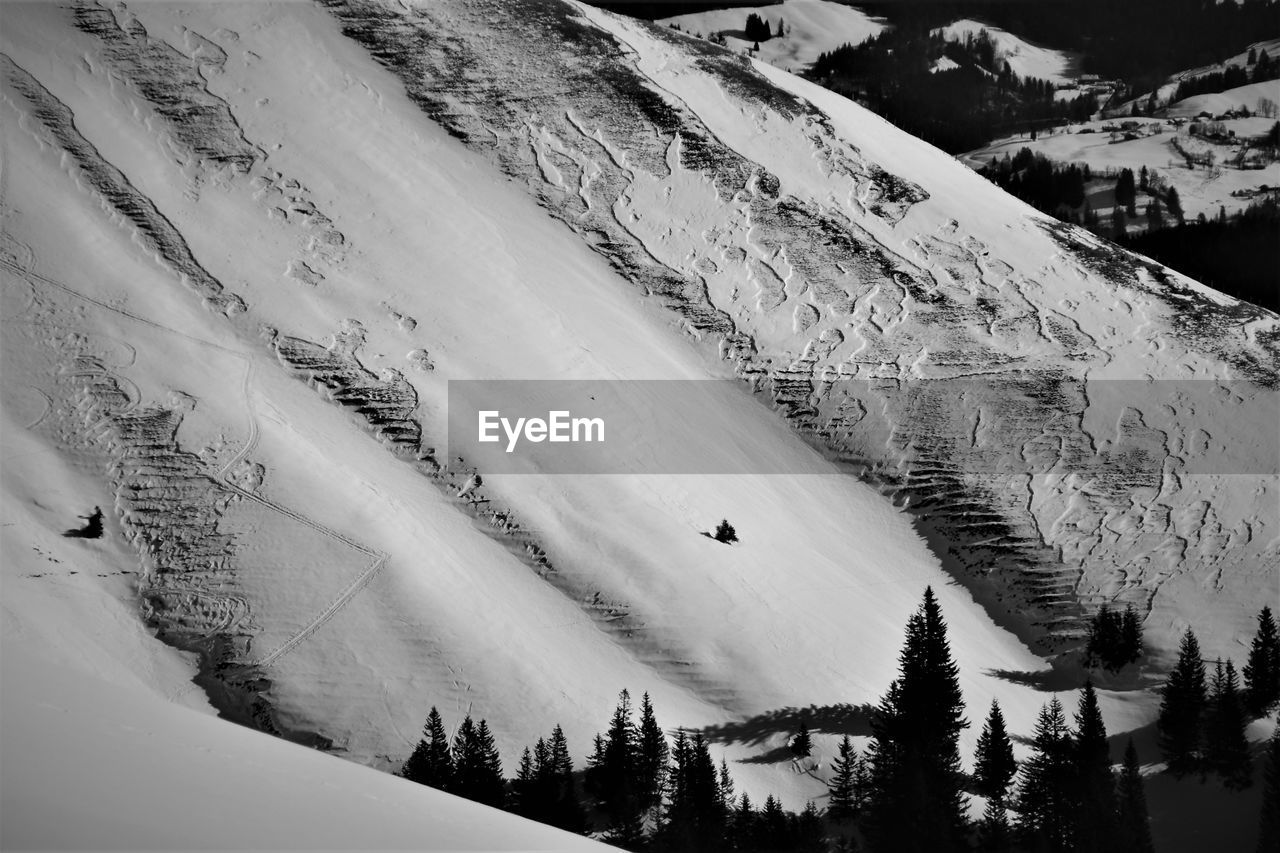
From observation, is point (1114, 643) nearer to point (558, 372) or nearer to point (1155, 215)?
point (558, 372)

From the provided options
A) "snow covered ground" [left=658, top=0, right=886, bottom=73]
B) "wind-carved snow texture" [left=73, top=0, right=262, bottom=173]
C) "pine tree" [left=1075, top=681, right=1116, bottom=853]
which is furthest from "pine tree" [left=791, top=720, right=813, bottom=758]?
"snow covered ground" [left=658, top=0, right=886, bottom=73]

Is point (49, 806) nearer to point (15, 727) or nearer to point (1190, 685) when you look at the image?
point (15, 727)

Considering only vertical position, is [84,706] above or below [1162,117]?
below

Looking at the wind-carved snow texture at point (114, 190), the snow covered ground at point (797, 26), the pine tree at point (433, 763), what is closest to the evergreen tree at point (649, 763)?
the pine tree at point (433, 763)

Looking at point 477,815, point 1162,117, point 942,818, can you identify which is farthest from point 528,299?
point 1162,117

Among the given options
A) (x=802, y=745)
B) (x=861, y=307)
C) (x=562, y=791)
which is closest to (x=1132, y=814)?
(x=802, y=745)

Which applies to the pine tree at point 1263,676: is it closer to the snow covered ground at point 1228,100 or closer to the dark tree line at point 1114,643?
the dark tree line at point 1114,643
